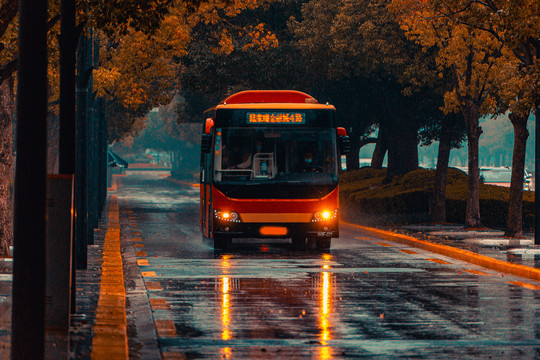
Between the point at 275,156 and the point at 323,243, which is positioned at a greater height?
the point at 275,156

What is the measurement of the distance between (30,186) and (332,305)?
6.39 m

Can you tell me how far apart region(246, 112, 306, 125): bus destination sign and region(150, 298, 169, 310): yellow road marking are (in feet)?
26.4

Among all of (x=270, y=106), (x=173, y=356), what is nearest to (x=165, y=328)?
(x=173, y=356)

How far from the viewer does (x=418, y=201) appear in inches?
1156

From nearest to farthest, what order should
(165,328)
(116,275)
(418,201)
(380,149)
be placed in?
1. (165,328)
2. (116,275)
3. (418,201)
4. (380,149)

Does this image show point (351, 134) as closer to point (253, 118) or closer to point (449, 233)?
point (449, 233)

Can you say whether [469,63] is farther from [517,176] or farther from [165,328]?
[165,328]

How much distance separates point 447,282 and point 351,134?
30.4 metres

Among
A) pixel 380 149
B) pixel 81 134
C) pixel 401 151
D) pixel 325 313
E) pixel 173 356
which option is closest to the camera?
pixel 173 356

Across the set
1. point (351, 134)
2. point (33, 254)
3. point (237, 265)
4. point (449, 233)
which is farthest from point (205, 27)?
point (33, 254)

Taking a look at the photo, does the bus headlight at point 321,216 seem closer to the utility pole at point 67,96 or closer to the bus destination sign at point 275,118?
the bus destination sign at point 275,118

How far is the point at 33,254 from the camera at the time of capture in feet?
21.8

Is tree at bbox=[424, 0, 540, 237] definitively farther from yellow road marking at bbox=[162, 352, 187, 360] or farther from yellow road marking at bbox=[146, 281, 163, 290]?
yellow road marking at bbox=[162, 352, 187, 360]

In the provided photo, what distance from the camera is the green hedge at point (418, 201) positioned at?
88.1 feet
